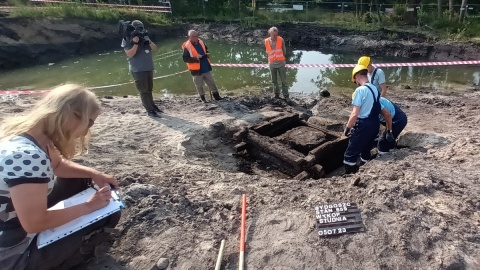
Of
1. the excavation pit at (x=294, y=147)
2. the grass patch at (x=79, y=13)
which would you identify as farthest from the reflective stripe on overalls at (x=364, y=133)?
the grass patch at (x=79, y=13)

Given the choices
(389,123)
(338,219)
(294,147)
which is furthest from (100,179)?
(389,123)

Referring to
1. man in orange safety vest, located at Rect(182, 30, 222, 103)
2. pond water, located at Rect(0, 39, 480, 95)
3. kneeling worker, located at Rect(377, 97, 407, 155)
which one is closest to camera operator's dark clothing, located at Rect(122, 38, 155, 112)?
man in orange safety vest, located at Rect(182, 30, 222, 103)

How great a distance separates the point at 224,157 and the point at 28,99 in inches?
219

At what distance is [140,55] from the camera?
7.04 meters

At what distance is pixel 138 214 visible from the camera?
3.53 m

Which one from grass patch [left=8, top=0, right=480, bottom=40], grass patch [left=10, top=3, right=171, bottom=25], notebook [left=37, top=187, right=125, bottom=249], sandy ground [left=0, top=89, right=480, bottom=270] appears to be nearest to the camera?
notebook [left=37, top=187, right=125, bottom=249]

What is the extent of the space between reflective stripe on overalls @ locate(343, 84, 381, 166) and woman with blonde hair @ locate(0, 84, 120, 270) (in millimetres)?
3566

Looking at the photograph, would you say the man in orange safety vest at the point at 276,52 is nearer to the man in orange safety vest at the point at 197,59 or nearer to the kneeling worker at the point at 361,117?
the man in orange safety vest at the point at 197,59

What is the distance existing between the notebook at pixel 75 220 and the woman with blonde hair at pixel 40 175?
0.18ft

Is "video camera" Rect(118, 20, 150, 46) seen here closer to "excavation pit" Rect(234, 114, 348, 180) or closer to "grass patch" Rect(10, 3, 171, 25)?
"excavation pit" Rect(234, 114, 348, 180)

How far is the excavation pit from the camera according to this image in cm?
516

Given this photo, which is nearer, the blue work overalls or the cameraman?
the blue work overalls

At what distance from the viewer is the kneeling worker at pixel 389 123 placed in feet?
16.9

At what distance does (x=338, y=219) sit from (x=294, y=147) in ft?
8.03
